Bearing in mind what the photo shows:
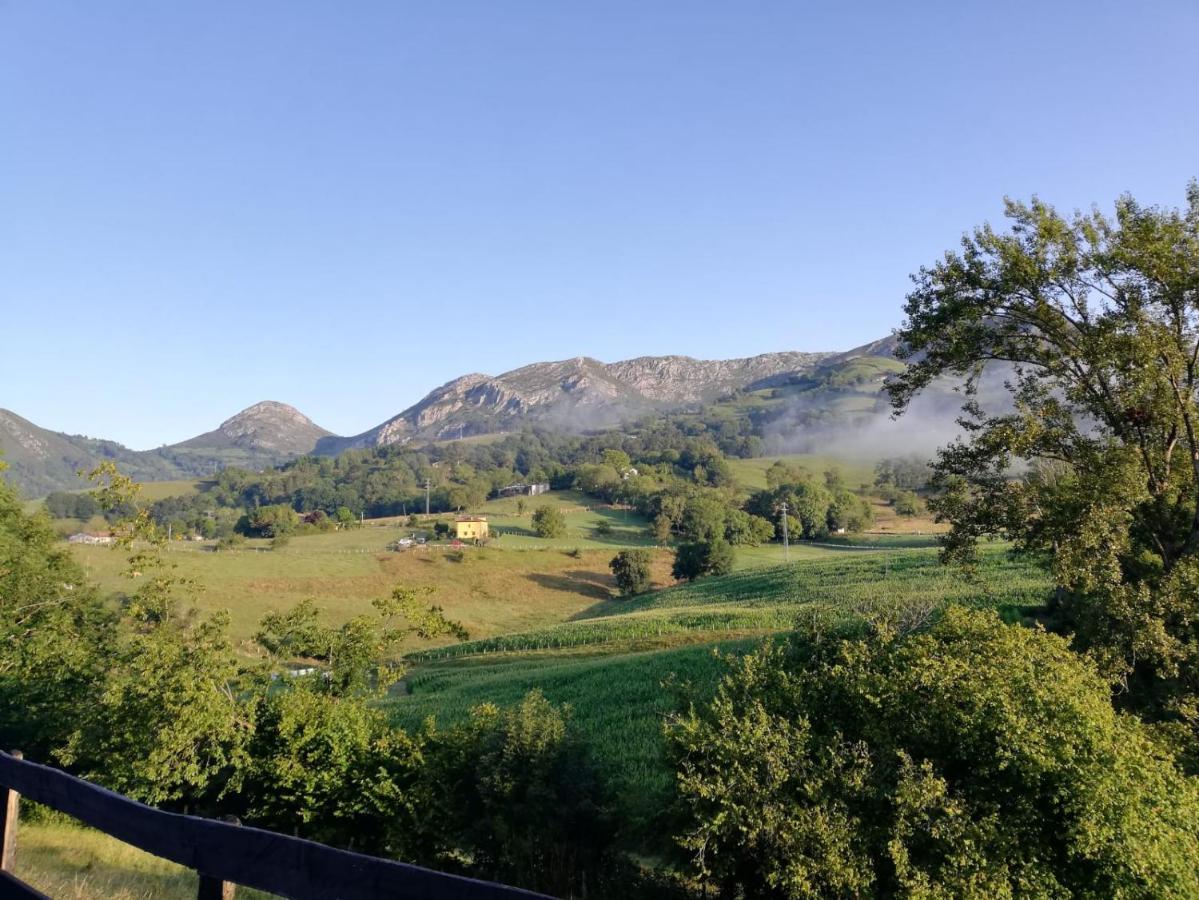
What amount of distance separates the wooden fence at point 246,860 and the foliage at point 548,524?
12803 centimetres

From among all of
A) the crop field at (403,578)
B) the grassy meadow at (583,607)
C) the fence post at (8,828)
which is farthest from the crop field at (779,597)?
the fence post at (8,828)

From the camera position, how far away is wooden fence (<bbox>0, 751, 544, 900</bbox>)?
162 inches

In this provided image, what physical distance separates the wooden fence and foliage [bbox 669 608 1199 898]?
29.4ft

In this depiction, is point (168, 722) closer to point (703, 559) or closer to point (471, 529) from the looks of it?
point (703, 559)

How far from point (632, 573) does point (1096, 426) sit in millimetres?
80692

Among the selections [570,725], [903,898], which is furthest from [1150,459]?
[570,725]

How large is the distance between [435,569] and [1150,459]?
94279 millimetres

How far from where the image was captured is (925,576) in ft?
198

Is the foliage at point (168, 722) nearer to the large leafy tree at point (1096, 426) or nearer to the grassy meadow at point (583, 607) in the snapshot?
the grassy meadow at point (583, 607)

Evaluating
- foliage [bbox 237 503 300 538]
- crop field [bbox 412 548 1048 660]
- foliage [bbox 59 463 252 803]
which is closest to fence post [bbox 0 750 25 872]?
foliage [bbox 59 463 252 803]

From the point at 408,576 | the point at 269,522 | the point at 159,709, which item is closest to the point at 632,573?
the point at 408,576

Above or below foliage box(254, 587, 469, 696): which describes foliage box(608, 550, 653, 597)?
below

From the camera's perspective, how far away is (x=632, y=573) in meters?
97.4

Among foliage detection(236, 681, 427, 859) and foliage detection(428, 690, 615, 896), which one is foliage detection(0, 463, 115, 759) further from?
foliage detection(428, 690, 615, 896)
